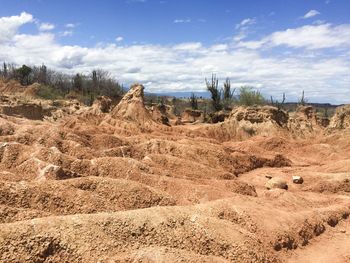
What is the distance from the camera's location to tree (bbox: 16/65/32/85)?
7700 centimetres

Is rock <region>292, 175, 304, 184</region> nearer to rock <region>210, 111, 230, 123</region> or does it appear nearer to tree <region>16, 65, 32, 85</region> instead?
rock <region>210, 111, 230, 123</region>

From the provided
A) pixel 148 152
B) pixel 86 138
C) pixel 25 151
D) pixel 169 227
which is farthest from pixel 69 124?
pixel 169 227

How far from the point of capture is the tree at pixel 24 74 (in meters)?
77.0

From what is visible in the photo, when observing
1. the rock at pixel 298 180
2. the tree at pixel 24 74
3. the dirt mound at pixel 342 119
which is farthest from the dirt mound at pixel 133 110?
the tree at pixel 24 74

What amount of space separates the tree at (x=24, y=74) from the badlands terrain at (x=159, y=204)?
5765 cm

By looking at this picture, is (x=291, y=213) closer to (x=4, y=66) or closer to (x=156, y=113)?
(x=156, y=113)

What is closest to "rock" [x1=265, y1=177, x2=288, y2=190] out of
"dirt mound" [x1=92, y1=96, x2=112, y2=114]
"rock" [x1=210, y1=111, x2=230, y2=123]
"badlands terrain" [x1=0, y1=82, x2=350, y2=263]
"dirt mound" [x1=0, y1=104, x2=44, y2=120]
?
"badlands terrain" [x1=0, y1=82, x2=350, y2=263]

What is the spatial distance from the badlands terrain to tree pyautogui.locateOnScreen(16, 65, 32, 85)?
57646mm

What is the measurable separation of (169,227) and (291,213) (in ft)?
18.0

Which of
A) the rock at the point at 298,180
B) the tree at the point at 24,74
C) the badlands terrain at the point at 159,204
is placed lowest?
the rock at the point at 298,180

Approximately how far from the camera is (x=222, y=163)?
2369 cm

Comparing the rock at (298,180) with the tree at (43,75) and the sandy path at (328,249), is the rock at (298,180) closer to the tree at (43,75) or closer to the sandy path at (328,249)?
the sandy path at (328,249)

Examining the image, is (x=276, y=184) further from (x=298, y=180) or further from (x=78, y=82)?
(x=78, y=82)

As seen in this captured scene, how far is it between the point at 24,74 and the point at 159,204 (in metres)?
70.0
